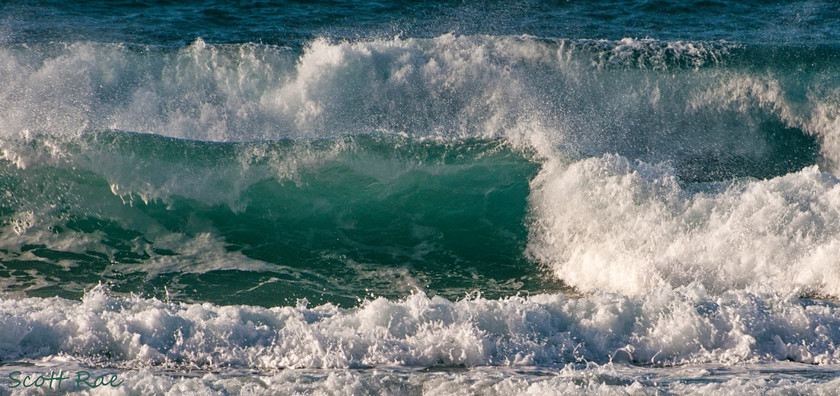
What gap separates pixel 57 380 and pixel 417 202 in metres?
4.34

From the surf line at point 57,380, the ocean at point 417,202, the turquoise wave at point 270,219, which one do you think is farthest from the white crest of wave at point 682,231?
the surf line at point 57,380

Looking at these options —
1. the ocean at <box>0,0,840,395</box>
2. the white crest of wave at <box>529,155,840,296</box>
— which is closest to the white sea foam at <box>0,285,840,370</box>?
the ocean at <box>0,0,840,395</box>

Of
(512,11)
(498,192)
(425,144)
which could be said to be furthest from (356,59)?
(512,11)

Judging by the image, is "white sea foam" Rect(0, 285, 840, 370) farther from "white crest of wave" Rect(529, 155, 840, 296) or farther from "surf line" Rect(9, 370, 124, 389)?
"white crest of wave" Rect(529, 155, 840, 296)

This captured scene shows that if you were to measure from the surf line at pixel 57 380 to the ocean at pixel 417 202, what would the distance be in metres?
0.02

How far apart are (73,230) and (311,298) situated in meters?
2.77

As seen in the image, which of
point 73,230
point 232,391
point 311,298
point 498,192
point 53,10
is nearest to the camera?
point 232,391

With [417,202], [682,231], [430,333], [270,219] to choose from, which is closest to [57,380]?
[430,333]

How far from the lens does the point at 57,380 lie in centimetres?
437

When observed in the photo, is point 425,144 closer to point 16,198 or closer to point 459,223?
point 459,223

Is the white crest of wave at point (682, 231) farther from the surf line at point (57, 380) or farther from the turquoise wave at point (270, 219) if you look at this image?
the surf line at point (57, 380)

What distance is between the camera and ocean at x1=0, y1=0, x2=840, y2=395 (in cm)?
484

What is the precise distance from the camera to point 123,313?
5.13m

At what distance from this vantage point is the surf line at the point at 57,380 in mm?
4332
